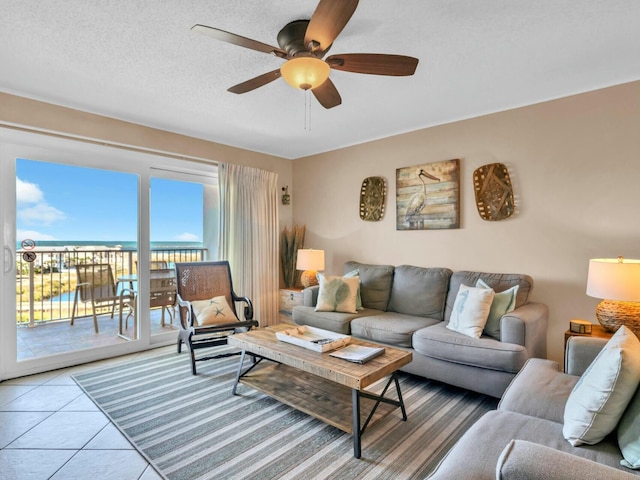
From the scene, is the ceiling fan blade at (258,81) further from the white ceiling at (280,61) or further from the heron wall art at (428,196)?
the heron wall art at (428,196)

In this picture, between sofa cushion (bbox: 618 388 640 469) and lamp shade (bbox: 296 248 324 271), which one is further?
lamp shade (bbox: 296 248 324 271)

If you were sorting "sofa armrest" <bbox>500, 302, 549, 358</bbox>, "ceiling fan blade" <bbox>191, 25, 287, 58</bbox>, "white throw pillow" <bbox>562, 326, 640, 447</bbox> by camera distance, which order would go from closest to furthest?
1. "white throw pillow" <bbox>562, 326, 640, 447</bbox>
2. "ceiling fan blade" <bbox>191, 25, 287, 58</bbox>
3. "sofa armrest" <bbox>500, 302, 549, 358</bbox>

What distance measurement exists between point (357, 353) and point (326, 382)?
589 millimetres

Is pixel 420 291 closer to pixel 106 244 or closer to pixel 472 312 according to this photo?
pixel 472 312

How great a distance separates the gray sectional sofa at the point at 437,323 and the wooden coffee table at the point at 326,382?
0.56 meters

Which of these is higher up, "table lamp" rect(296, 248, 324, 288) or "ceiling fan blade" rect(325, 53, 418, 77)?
"ceiling fan blade" rect(325, 53, 418, 77)

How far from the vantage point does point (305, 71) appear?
1.93 metres

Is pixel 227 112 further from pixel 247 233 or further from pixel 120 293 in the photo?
pixel 120 293

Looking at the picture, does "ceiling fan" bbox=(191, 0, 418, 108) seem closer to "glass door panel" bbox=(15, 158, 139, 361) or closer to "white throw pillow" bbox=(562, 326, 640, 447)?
"white throw pillow" bbox=(562, 326, 640, 447)

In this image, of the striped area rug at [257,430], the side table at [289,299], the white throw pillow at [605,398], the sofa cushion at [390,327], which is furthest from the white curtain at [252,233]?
the white throw pillow at [605,398]

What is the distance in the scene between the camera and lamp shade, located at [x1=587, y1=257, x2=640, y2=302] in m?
2.23

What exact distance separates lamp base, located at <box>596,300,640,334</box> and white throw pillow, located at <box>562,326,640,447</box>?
1.29 meters

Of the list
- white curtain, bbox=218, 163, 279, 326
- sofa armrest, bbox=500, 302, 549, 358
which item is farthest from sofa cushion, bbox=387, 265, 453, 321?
white curtain, bbox=218, 163, 279, 326

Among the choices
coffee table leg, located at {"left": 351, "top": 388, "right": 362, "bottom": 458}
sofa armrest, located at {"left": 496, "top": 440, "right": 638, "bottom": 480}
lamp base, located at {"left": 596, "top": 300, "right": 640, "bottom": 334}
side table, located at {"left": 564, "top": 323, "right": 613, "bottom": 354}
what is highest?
lamp base, located at {"left": 596, "top": 300, "right": 640, "bottom": 334}
